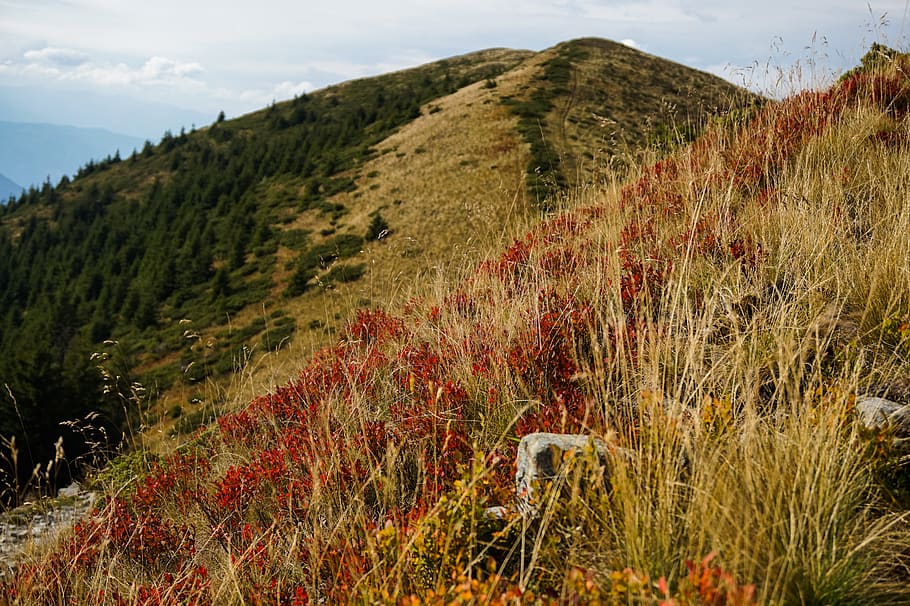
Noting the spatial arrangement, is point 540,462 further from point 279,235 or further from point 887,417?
point 279,235

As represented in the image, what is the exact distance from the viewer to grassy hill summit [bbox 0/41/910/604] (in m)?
1.93

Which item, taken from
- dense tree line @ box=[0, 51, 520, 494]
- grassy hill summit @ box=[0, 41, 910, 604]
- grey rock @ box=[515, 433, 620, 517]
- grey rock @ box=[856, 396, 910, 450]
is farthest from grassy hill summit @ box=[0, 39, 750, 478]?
grey rock @ box=[856, 396, 910, 450]

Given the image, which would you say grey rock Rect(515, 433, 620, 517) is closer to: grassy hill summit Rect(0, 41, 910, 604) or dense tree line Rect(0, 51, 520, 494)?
grassy hill summit Rect(0, 41, 910, 604)

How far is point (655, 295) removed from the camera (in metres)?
4.06

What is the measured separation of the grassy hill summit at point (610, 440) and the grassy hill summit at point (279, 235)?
1.98 metres

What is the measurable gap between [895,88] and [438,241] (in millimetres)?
23265

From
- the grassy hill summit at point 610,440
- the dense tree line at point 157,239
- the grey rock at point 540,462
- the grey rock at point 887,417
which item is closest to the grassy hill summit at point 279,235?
the dense tree line at point 157,239

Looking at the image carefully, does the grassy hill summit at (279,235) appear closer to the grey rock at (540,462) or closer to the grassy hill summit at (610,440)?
the grassy hill summit at (610,440)

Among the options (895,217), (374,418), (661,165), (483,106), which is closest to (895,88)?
(661,165)

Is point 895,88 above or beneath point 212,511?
above

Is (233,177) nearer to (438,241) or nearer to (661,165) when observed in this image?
(438,241)

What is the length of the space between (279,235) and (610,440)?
41.9 metres

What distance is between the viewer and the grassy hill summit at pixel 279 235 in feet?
90.4

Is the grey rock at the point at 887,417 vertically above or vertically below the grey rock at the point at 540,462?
above
